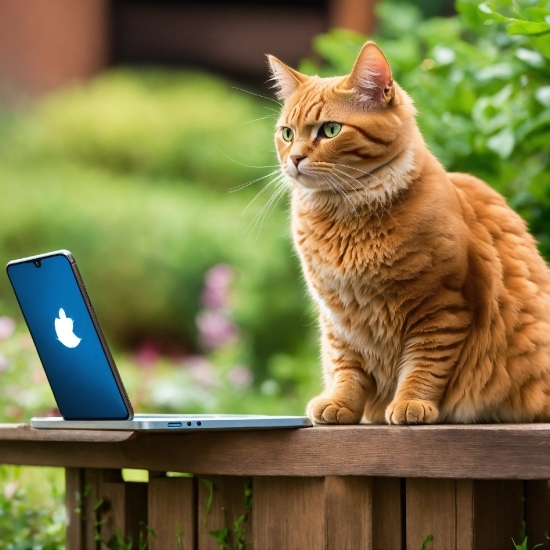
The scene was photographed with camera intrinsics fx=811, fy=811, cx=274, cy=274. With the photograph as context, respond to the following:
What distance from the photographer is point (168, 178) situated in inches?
226

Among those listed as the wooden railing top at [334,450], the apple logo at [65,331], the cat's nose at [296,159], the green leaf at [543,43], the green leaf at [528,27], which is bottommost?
the wooden railing top at [334,450]

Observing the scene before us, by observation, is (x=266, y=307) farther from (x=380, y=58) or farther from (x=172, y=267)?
(x=380, y=58)

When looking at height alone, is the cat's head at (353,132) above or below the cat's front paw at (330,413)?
above

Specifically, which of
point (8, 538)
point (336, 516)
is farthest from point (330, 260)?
point (8, 538)

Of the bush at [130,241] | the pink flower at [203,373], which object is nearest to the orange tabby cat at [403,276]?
the pink flower at [203,373]

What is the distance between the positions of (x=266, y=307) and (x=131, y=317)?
0.99 metres

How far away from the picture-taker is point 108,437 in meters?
1.29

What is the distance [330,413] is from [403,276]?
0.93 feet

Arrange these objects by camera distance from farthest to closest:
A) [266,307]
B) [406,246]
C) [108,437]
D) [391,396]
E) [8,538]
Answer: [266,307]
[8,538]
[391,396]
[406,246]
[108,437]

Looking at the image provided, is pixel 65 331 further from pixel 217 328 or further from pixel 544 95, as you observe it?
pixel 217 328

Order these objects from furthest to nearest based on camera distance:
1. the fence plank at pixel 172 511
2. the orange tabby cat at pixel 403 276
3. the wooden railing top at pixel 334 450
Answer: the fence plank at pixel 172 511 → the orange tabby cat at pixel 403 276 → the wooden railing top at pixel 334 450

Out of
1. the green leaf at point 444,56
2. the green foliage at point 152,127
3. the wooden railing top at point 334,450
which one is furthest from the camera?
the green foliage at point 152,127

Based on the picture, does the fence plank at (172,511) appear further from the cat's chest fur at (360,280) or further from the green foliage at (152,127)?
the green foliage at (152,127)

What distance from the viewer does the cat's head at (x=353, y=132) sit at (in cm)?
148
